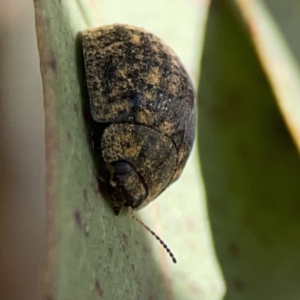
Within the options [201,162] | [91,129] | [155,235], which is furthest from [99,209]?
[201,162]

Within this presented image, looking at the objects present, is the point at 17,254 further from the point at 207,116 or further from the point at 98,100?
the point at 207,116

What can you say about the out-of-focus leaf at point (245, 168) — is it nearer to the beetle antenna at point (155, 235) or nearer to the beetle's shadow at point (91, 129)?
the beetle antenna at point (155, 235)

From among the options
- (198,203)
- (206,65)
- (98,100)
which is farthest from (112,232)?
(206,65)

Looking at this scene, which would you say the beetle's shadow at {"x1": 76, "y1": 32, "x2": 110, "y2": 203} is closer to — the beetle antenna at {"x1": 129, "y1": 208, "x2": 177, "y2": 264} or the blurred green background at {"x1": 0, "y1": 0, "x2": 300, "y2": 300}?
the blurred green background at {"x1": 0, "y1": 0, "x2": 300, "y2": 300}

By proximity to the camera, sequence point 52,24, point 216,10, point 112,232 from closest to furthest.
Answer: point 52,24
point 112,232
point 216,10

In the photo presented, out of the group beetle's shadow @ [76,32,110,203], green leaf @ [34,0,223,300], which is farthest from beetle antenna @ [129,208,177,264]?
beetle's shadow @ [76,32,110,203]

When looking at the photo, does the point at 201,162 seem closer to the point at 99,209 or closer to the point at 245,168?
the point at 245,168
